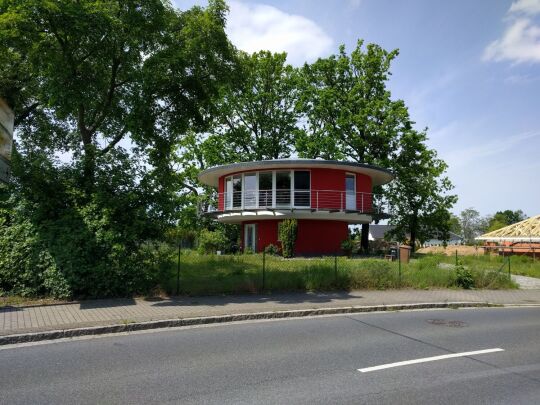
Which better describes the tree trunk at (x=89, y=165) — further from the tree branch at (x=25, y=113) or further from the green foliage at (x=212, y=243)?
the green foliage at (x=212, y=243)

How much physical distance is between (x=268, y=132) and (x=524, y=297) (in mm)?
32251

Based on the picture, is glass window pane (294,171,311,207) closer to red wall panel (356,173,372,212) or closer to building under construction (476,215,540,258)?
red wall panel (356,173,372,212)

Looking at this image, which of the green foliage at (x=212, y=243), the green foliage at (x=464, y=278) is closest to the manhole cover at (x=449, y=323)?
the green foliage at (x=464, y=278)

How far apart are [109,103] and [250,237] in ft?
63.8

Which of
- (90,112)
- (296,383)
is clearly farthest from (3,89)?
(296,383)

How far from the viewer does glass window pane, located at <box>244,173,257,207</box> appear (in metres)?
29.9

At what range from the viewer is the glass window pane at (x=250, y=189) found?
29938 millimetres

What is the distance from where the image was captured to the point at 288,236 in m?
27.3

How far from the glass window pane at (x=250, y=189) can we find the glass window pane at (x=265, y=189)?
409mm

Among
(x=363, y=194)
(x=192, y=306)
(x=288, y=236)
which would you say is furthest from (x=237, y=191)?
(x=192, y=306)

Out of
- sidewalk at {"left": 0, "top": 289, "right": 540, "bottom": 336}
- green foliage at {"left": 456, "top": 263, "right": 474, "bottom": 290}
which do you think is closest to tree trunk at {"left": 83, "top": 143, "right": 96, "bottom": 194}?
sidewalk at {"left": 0, "top": 289, "right": 540, "bottom": 336}

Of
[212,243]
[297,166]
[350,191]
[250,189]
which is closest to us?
[297,166]

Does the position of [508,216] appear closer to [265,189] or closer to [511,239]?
[511,239]

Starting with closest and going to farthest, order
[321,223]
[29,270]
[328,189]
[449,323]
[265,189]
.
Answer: [449,323], [29,270], [328,189], [265,189], [321,223]
